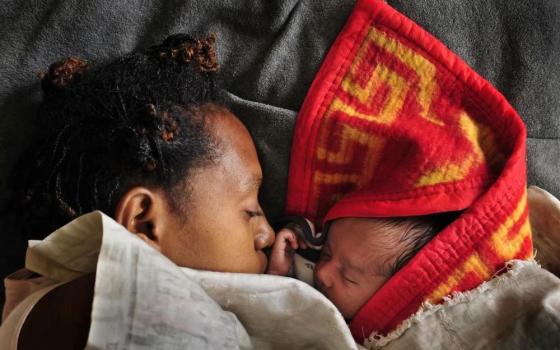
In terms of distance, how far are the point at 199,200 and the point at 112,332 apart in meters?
0.30

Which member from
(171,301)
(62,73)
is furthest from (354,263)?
(62,73)

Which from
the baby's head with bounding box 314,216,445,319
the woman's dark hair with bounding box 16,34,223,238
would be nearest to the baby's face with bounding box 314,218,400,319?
the baby's head with bounding box 314,216,445,319

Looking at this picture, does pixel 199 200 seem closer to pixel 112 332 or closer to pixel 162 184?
pixel 162 184

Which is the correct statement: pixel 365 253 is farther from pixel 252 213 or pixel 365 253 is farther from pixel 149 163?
pixel 149 163

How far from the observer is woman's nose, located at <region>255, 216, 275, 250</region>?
1070 mm

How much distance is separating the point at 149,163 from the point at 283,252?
12.7 inches

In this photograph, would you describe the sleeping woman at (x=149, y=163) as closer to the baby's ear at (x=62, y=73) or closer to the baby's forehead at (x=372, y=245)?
the baby's ear at (x=62, y=73)

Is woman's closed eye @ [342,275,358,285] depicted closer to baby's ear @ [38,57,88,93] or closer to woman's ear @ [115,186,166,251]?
woman's ear @ [115,186,166,251]

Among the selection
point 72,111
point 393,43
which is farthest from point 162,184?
point 393,43

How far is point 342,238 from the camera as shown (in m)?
1.07

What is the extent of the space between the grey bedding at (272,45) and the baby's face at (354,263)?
178 millimetres

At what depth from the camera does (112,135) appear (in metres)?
0.96

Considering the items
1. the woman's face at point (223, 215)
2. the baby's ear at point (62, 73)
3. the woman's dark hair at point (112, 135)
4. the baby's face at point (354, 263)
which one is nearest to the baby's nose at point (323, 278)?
the baby's face at point (354, 263)

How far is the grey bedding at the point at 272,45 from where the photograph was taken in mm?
1146
